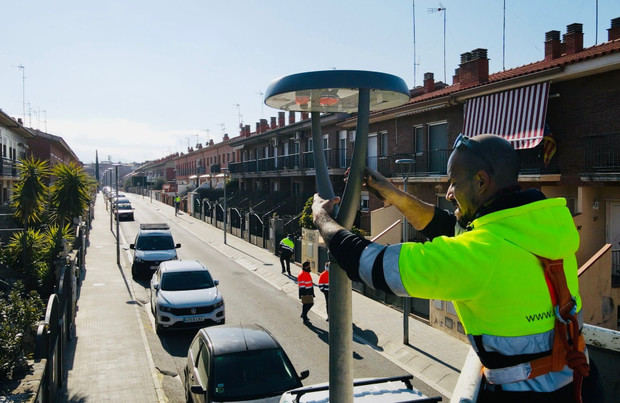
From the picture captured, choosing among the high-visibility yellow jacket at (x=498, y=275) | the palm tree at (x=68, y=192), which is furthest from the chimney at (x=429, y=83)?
the high-visibility yellow jacket at (x=498, y=275)

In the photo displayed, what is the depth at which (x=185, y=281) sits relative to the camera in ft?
46.6

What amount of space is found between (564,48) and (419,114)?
561 cm

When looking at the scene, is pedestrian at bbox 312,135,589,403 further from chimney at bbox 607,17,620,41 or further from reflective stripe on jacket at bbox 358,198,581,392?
chimney at bbox 607,17,620,41

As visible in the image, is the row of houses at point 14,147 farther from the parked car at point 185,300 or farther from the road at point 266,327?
the parked car at point 185,300

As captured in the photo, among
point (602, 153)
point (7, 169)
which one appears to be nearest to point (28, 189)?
point (7, 169)

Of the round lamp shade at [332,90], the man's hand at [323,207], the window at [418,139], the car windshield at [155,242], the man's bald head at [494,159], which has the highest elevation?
the window at [418,139]

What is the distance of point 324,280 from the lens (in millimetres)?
14492

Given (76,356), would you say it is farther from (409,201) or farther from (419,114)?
(419,114)

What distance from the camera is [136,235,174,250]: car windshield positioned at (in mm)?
21250

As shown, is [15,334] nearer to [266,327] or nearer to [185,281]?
[185,281]

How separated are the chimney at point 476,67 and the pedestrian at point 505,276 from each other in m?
17.2

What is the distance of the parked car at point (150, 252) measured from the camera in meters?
20.2

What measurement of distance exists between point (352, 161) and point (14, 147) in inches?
1546

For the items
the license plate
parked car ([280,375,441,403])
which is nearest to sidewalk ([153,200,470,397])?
the license plate
